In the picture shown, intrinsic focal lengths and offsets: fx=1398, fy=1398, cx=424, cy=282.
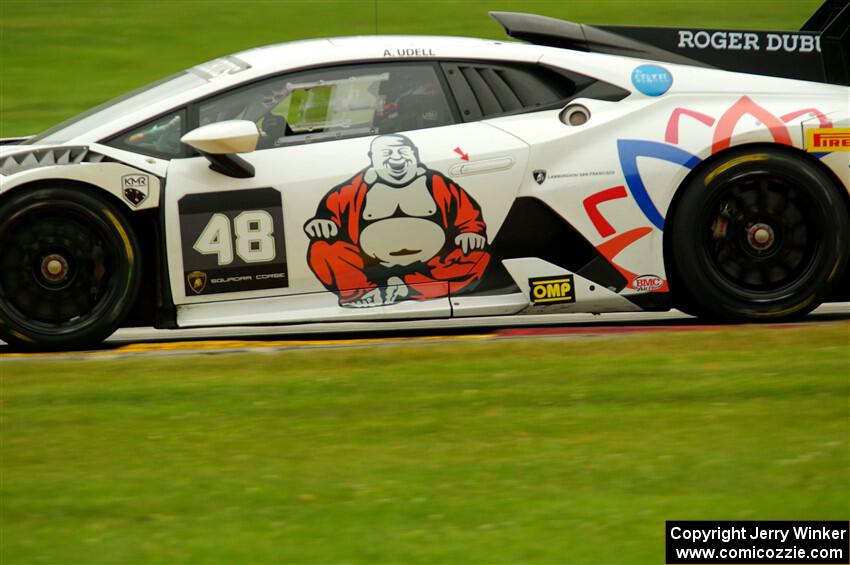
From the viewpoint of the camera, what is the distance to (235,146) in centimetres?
655

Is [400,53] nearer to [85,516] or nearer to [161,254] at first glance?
[161,254]

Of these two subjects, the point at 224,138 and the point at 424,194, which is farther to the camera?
the point at 424,194

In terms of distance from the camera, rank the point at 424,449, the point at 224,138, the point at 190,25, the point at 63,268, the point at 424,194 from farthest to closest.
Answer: the point at 190,25, the point at 424,194, the point at 63,268, the point at 224,138, the point at 424,449

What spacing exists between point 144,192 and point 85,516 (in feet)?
8.43

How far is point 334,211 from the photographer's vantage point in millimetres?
6730

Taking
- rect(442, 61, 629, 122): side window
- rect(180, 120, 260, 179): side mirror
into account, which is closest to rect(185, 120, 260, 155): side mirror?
rect(180, 120, 260, 179): side mirror

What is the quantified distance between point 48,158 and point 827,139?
3.85m

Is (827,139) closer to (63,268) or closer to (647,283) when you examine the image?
(647,283)

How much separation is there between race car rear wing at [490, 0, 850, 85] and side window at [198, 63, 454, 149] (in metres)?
0.87

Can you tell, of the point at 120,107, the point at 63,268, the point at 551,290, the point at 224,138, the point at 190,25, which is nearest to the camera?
the point at 224,138

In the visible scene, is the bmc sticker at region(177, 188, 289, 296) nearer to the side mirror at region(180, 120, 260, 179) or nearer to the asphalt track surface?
the side mirror at region(180, 120, 260, 179)

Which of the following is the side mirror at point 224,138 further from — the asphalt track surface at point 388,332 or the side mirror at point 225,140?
the asphalt track surface at point 388,332

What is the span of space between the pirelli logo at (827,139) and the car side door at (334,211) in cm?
145

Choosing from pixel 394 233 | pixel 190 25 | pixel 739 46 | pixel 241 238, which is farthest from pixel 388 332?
pixel 190 25
